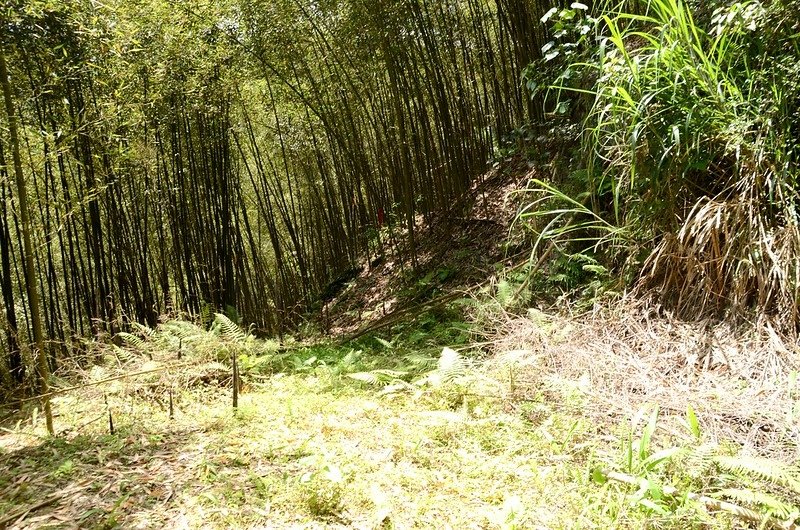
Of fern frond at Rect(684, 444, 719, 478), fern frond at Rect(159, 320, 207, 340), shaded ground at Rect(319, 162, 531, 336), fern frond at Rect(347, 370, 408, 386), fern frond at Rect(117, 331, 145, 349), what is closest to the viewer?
fern frond at Rect(684, 444, 719, 478)

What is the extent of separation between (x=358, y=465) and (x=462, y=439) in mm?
365

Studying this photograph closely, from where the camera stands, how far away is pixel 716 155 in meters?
2.01

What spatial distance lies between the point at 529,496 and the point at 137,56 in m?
4.75

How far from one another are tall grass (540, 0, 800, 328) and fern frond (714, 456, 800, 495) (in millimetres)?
709

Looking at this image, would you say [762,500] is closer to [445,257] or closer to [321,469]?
[321,469]

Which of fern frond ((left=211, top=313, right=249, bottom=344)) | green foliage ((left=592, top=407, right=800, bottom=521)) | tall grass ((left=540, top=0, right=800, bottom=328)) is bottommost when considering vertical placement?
green foliage ((left=592, top=407, right=800, bottom=521))

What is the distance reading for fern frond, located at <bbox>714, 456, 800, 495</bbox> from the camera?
3.70 ft

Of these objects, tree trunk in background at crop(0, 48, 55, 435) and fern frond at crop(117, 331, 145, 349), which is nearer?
tree trunk in background at crop(0, 48, 55, 435)

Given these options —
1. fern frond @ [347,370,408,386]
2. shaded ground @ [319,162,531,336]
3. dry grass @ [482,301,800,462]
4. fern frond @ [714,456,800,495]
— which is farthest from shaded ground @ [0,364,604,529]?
shaded ground @ [319,162,531,336]

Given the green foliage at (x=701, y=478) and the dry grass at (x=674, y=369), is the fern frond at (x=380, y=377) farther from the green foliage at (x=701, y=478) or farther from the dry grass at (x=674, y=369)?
the green foliage at (x=701, y=478)

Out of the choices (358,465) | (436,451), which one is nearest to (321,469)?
(358,465)

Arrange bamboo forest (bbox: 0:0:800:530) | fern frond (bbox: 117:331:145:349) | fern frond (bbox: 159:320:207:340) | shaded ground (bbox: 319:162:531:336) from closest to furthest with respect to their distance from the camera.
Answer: bamboo forest (bbox: 0:0:800:530) → fern frond (bbox: 117:331:145:349) → fern frond (bbox: 159:320:207:340) → shaded ground (bbox: 319:162:531:336)

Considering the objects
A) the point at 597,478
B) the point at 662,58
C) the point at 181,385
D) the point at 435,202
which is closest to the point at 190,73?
the point at 435,202

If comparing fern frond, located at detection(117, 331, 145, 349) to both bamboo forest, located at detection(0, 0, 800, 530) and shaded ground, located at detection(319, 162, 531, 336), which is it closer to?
bamboo forest, located at detection(0, 0, 800, 530)
